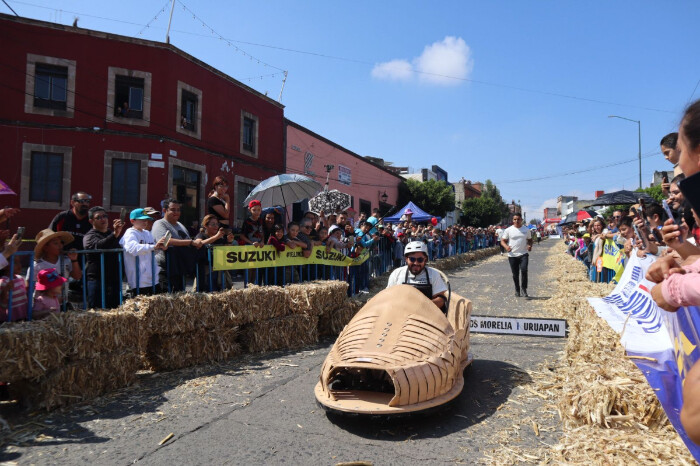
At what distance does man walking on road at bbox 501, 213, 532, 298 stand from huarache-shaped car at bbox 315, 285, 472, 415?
6.39 meters

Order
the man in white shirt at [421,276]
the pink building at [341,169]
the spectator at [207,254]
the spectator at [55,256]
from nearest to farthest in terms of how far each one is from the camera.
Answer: the spectator at [55,256], the man in white shirt at [421,276], the spectator at [207,254], the pink building at [341,169]

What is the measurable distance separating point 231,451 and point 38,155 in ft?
51.8

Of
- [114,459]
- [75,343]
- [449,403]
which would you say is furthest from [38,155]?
[449,403]

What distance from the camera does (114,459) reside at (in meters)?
3.11

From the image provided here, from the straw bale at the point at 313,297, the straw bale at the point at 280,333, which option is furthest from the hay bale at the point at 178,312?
the straw bale at the point at 313,297

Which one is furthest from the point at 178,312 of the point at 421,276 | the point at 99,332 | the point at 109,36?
the point at 109,36

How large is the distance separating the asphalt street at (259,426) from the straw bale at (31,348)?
41 centimetres

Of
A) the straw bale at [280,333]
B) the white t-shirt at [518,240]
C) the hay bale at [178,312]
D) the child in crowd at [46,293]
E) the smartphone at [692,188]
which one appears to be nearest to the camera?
the smartphone at [692,188]

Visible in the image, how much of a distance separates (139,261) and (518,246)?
7.85m

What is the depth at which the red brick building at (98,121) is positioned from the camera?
48.3ft

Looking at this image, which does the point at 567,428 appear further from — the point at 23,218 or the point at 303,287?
the point at 23,218

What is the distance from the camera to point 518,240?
33.5 feet

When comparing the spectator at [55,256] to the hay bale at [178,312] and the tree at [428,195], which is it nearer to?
the hay bale at [178,312]

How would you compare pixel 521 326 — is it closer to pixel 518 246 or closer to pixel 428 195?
pixel 518 246
